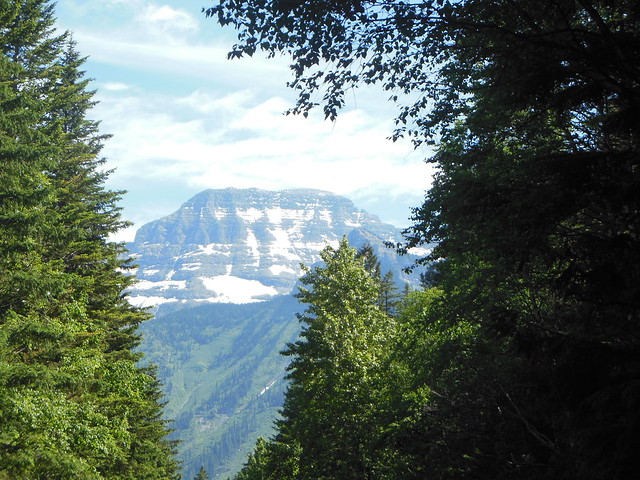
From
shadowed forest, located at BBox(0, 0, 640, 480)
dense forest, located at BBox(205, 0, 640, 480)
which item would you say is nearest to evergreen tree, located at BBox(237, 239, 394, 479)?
shadowed forest, located at BBox(0, 0, 640, 480)

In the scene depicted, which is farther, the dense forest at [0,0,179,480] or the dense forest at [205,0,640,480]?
the dense forest at [0,0,179,480]

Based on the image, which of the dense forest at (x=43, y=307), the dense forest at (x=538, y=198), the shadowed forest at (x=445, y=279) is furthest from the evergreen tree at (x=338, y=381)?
the dense forest at (x=43, y=307)

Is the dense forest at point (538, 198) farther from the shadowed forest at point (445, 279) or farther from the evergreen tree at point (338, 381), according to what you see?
the evergreen tree at point (338, 381)

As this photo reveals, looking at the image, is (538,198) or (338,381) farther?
(338,381)

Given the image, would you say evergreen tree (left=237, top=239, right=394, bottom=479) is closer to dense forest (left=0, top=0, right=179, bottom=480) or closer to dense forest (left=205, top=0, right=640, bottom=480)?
dense forest (left=205, top=0, right=640, bottom=480)

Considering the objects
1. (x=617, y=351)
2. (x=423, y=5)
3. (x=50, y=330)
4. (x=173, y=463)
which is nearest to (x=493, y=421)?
(x=617, y=351)

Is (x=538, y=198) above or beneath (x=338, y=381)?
above

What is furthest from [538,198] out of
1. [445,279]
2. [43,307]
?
[43,307]

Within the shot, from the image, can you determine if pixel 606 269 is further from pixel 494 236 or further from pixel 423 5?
pixel 423 5

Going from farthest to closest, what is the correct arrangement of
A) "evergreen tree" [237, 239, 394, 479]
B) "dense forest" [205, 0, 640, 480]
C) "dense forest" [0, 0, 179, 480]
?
"evergreen tree" [237, 239, 394, 479] → "dense forest" [0, 0, 179, 480] → "dense forest" [205, 0, 640, 480]

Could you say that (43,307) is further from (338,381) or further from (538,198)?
(538,198)

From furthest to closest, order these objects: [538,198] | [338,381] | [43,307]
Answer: [338,381] < [43,307] < [538,198]

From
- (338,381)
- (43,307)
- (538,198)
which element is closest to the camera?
(538,198)

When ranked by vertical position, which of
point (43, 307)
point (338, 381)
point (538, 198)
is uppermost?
point (538, 198)
